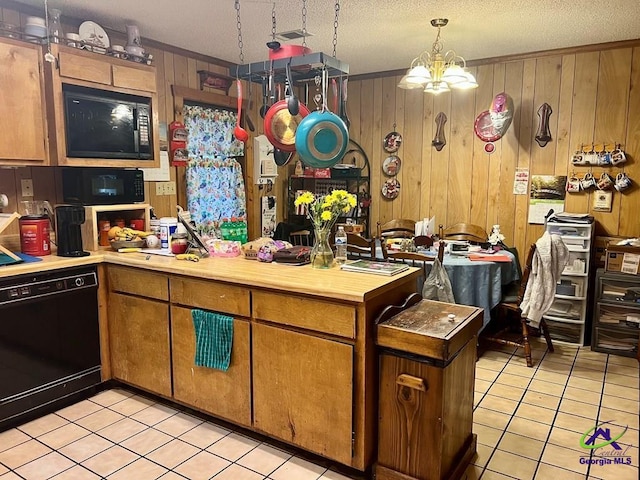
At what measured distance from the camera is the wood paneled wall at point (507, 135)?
403 cm

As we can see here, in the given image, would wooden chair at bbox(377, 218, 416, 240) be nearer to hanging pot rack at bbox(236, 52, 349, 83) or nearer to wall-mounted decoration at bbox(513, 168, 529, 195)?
wall-mounted decoration at bbox(513, 168, 529, 195)

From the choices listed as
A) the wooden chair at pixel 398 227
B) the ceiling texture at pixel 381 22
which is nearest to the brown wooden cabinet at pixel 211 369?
the ceiling texture at pixel 381 22

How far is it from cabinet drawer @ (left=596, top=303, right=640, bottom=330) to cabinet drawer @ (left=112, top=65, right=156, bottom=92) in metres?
3.70

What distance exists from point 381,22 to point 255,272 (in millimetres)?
2064

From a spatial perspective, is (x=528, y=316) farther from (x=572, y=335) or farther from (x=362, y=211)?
(x=362, y=211)

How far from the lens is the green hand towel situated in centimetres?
253

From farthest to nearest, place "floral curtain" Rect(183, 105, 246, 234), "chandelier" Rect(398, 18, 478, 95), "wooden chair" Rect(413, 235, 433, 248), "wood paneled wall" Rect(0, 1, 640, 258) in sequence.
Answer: "floral curtain" Rect(183, 105, 246, 234), "wood paneled wall" Rect(0, 1, 640, 258), "wooden chair" Rect(413, 235, 433, 248), "chandelier" Rect(398, 18, 478, 95)

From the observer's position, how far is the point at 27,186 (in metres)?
3.20

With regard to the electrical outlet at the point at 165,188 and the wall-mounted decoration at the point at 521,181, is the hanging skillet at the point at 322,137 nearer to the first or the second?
the electrical outlet at the point at 165,188

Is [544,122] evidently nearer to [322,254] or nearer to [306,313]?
[322,254]

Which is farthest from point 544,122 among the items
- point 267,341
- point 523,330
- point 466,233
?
point 267,341

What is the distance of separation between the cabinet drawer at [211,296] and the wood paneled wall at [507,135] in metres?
2.98

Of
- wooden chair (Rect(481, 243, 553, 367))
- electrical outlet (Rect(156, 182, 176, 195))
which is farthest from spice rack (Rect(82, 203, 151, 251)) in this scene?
wooden chair (Rect(481, 243, 553, 367))

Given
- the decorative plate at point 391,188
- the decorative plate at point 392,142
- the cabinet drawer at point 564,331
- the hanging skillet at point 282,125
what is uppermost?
the decorative plate at point 392,142
